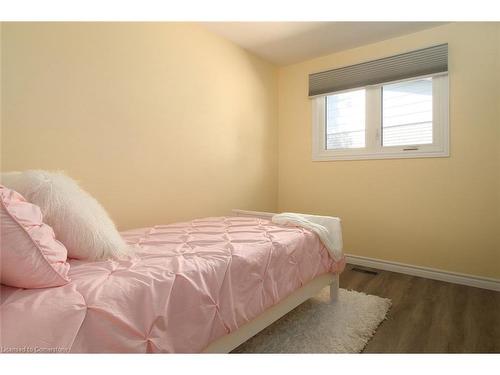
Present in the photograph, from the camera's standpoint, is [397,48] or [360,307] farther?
[397,48]

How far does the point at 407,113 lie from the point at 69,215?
2.97m

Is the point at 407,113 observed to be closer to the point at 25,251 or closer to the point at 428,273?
the point at 428,273

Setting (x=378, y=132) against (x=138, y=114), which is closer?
(x=138, y=114)

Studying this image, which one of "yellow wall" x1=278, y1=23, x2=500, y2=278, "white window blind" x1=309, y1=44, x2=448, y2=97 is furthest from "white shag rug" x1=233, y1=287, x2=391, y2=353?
"white window blind" x1=309, y1=44, x2=448, y2=97

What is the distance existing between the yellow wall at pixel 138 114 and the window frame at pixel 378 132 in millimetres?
727

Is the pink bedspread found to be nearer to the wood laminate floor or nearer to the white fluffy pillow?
the white fluffy pillow

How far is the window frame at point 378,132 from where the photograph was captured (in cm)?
255

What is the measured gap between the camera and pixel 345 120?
3.18m

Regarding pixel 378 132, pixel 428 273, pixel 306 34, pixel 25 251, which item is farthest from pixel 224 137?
pixel 428 273

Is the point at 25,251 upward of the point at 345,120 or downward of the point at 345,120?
downward
